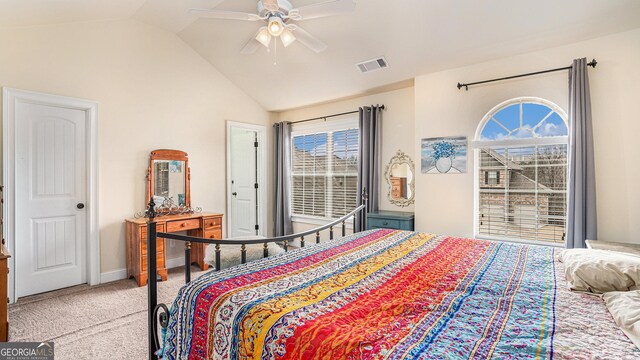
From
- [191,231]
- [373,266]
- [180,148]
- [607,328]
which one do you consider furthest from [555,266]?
[180,148]

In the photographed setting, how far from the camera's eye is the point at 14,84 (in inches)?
120

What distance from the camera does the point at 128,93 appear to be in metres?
3.85

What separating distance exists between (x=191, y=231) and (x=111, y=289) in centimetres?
115

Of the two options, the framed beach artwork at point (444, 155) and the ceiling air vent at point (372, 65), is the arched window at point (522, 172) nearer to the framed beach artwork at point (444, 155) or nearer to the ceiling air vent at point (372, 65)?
the framed beach artwork at point (444, 155)

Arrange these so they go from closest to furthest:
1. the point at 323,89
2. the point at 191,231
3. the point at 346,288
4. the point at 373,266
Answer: the point at 346,288 < the point at 373,266 < the point at 191,231 < the point at 323,89

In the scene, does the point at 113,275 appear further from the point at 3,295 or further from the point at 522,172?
the point at 522,172

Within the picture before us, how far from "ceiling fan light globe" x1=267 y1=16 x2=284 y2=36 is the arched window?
247 centimetres

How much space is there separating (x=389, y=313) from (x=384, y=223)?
288 cm

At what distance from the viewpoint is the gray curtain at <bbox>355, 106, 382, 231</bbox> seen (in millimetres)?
4367

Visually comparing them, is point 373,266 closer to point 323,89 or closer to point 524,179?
point 524,179

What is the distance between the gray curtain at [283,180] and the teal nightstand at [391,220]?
1805mm

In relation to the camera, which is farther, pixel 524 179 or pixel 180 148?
pixel 180 148

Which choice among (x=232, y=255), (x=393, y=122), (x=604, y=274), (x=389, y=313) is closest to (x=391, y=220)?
(x=393, y=122)

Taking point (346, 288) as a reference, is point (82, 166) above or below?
above
